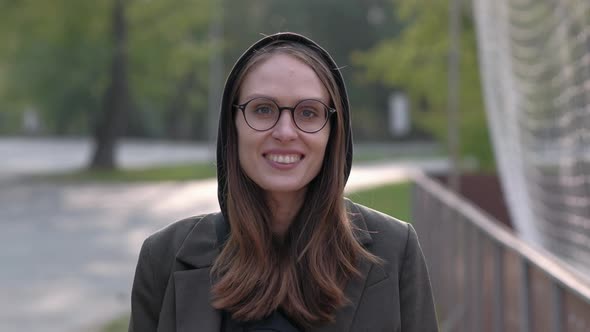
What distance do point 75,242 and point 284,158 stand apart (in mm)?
11015

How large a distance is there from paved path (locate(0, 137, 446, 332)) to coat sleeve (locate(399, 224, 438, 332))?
566 cm

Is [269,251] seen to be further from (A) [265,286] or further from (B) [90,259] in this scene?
(B) [90,259]

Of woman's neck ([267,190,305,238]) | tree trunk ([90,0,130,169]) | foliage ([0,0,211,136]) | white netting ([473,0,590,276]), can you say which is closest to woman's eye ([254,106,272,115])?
woman's neck ([267,190,305,238])

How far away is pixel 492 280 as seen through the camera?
4.54 m

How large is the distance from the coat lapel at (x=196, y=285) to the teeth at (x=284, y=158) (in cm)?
21

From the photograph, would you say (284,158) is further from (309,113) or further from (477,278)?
(477,278)

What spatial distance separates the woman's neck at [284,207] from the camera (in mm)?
1999

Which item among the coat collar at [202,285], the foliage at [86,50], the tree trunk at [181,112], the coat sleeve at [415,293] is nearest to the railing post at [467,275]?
the coat sleeve at [415,293]

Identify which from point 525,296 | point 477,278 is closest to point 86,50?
point 477,278

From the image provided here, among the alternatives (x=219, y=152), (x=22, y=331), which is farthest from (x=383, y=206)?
(x=219, y=152)

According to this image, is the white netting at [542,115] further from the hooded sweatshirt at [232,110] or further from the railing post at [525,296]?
the hooded sweatshirt at [232,110]

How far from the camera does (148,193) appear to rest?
67.9ft

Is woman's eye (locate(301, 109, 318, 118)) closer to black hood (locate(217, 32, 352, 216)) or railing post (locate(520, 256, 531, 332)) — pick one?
black hood (locate(217, 32, 352, 216))

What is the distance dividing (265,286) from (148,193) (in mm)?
19063
